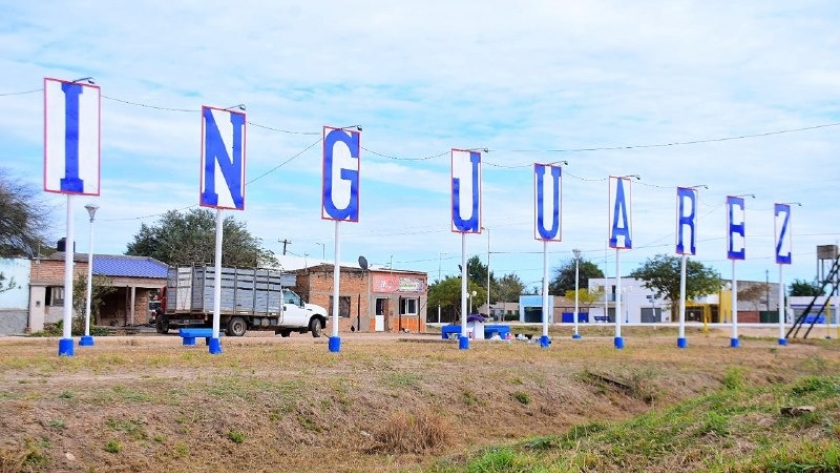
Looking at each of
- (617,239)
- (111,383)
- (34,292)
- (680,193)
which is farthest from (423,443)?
(34,292)

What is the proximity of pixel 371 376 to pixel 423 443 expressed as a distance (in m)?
3.46

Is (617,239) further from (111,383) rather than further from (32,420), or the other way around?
(32,420)

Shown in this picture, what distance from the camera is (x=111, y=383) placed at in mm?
13328

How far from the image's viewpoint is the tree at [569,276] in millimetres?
129500

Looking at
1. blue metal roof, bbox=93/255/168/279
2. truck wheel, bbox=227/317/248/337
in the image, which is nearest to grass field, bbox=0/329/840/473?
truck wheel, bbox=227/317/248/337

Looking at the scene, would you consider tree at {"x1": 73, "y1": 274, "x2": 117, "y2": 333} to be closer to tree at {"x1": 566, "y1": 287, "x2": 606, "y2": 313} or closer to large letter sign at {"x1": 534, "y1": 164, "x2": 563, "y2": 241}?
large letter sign at {"x1": 534, "y1": 164, "x2": 563, "y2": 241}

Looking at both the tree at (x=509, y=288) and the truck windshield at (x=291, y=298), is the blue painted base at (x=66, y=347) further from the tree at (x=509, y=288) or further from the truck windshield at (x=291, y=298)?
the tree at (x=509, y=288)

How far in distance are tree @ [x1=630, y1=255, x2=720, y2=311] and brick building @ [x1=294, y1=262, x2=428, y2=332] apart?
103 feet

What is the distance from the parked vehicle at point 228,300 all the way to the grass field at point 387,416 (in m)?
16.5

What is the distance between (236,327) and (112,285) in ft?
40.5

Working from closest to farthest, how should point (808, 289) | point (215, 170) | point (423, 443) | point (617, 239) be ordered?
point (423, 443) < point (215, 170) < point (617, 239) < point (808, 289)

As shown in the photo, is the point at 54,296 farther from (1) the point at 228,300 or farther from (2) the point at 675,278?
(2) the point at 675,278

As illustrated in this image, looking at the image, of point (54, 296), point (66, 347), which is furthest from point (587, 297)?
point (66, 347)

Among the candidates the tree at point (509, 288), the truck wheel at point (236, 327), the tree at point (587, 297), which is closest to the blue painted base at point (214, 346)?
the truck wheel at point (236, 327)
